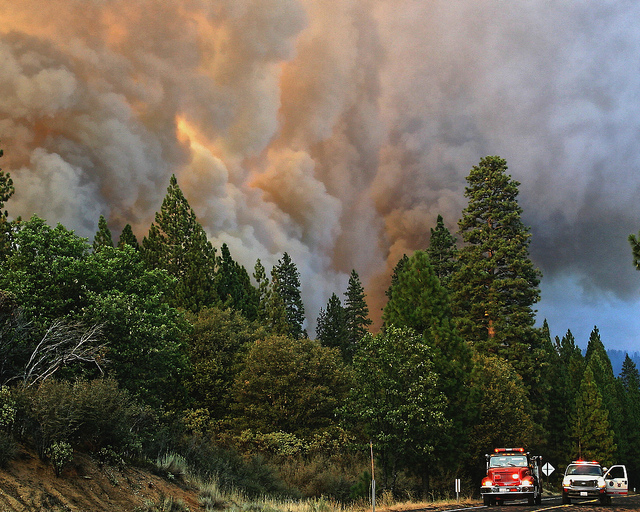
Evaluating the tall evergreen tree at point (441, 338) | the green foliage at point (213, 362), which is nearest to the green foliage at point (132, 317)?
the tall evergreen tree at point (441, 338)

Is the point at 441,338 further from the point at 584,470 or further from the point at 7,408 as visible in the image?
the point at 7,408

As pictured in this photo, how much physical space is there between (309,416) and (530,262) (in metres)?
23.0

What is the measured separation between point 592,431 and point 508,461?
135 ft

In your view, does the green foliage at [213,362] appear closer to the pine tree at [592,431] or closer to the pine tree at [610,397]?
the pine tree at [592,431]

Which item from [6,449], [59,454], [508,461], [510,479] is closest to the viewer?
[6,449]

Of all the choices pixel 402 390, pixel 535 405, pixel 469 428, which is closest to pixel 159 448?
pixel 402 390

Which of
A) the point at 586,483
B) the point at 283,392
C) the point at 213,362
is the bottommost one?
the point at 586,483

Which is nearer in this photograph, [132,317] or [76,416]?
[76,416]

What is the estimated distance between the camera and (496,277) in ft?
169

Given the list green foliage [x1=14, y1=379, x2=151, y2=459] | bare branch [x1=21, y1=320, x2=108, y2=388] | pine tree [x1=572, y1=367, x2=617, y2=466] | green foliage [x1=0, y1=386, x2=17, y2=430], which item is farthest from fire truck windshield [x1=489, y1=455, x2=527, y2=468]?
pine tree [x1=572, y1=367, x2=617, y2=466]

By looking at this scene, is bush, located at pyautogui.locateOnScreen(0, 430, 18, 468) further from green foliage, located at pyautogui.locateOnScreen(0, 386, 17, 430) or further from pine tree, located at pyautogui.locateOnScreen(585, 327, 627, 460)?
pine tree, located at pyautogui.locateOnScreen(585, 327, 627, 460)

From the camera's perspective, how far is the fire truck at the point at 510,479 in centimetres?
2527

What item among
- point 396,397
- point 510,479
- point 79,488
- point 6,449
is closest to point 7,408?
point 6,449

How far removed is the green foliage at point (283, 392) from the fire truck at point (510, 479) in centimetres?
1536
